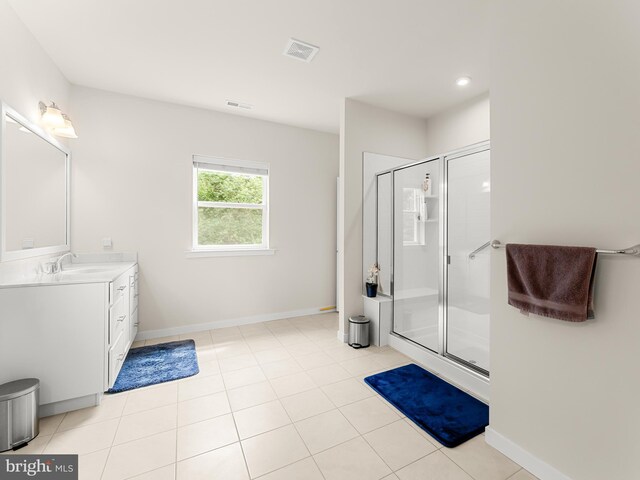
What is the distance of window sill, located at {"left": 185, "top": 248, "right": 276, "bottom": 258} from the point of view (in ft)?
11.4

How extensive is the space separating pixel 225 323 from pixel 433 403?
2.59 m

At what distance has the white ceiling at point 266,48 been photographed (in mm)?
1934

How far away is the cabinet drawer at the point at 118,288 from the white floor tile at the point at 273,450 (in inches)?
55.4

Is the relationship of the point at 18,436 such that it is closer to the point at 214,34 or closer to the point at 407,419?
the point at 407,419

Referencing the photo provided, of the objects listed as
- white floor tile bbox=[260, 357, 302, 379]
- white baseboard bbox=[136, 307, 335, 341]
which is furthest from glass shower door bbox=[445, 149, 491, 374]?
white baseboard bbox=[136, 307, 335, 341]

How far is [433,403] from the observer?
80.8 inches

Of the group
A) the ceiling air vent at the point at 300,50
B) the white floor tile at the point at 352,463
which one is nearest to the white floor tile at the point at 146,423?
the white floor tile at the point at 352,463

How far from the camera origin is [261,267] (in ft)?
12.8

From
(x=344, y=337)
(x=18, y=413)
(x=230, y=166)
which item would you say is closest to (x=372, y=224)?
(x=344, y=337)

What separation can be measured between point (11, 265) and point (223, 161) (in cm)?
223

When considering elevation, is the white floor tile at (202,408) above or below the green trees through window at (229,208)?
below

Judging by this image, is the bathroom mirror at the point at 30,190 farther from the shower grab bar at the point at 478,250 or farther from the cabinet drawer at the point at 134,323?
the shower grab bar at the point at 478,250

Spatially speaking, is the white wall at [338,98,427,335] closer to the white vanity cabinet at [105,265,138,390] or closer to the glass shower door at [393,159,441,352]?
the glass shower door at [393,159,441,352]

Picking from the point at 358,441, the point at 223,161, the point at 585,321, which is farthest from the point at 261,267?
the point at 585,321
